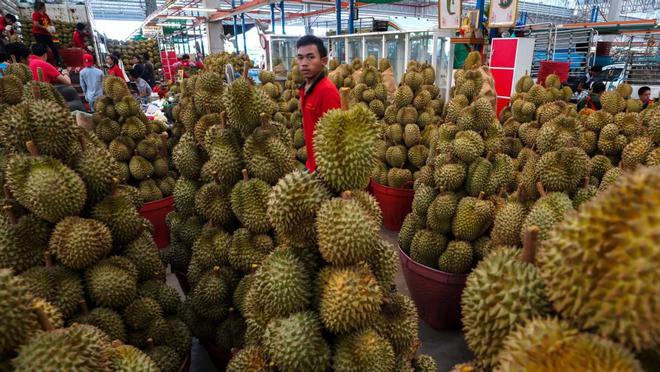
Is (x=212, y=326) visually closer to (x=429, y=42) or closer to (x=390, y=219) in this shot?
(x=390, y=219)

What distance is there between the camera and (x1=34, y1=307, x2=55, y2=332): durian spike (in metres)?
1.31

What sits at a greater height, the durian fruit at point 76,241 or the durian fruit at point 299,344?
the durian fruit at point 76,241

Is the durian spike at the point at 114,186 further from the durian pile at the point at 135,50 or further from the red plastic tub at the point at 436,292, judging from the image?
the durian pile at the point at 135,50

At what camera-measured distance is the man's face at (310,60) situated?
3.52m

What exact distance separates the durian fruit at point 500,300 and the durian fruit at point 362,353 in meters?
0.54

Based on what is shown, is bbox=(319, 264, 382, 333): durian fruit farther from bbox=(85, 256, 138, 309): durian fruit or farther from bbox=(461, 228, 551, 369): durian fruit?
bbox=(85, 256, 138, 309): durian fruit

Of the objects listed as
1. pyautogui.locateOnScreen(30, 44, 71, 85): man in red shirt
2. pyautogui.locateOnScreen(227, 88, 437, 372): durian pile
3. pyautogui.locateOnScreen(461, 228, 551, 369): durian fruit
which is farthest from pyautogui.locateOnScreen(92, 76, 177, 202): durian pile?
pyautogui.locateOnScreen(461, 228, 551, 369): durian fruit

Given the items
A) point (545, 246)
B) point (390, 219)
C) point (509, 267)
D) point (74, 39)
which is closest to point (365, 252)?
point (509, 267)

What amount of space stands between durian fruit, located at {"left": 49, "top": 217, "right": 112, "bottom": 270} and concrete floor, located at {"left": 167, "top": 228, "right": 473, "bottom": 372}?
5.18ft

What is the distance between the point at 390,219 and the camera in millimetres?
5555

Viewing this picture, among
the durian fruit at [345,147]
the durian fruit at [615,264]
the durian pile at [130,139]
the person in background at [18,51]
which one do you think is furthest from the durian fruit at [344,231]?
the person in background at [18,51]

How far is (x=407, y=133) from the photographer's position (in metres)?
5.19

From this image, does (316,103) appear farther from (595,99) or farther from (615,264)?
(595,99)

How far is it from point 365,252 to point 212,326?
1.76 m
